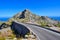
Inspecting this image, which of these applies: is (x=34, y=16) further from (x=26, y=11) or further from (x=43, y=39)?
(x=43, y=39)

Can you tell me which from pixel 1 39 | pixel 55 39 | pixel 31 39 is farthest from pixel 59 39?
→ pixel 1 39

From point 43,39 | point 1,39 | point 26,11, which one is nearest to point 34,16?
point 26,11

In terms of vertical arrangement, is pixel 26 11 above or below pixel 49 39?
above

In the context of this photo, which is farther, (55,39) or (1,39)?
(55,39)

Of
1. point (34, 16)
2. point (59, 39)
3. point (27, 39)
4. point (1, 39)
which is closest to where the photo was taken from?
point (1, 39)

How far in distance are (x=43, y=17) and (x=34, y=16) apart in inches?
292

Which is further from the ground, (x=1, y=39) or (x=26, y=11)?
(x=26, y=11)

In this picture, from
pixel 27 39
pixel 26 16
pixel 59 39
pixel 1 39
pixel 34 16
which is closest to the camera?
pixel 1 39

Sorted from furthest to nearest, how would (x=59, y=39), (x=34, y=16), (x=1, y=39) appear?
(x=34, y=16)
(x=59, y=39)
(x=1, y=39)

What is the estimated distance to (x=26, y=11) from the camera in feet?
401

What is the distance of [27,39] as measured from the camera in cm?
2508

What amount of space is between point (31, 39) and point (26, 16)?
88.0m

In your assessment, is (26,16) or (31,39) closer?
(31,39)

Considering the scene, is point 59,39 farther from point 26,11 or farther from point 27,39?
point 26,11
